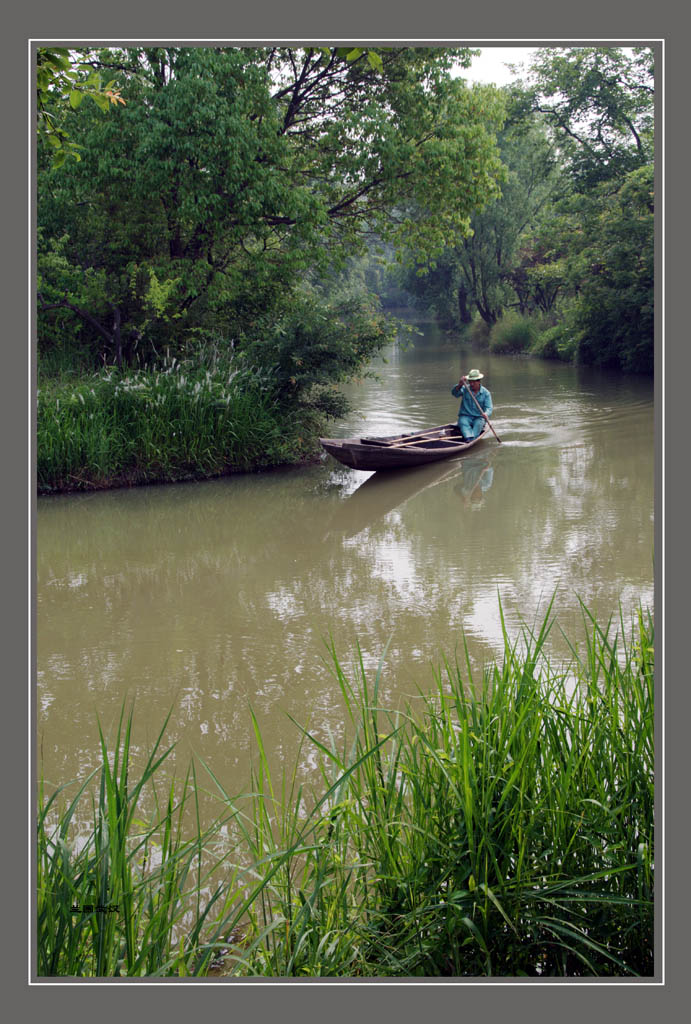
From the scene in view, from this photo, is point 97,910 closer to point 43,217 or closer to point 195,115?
point 195,115

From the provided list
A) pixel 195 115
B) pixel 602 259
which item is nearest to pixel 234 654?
pixel 195 115

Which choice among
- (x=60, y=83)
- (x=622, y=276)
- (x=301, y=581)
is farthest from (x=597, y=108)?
(x=60, y=83)

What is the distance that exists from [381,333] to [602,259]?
32.7 feet

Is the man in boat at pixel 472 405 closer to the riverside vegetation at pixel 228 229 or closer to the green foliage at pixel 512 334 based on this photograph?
the riverside vegetation at pixel 228 229

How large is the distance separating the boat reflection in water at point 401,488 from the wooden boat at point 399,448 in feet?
0.57

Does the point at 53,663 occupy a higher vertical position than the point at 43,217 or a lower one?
lower

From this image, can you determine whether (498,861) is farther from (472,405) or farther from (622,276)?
(622,276)

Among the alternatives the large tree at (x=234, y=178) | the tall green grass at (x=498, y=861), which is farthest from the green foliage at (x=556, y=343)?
the tall green grass at (x=498, y=861)

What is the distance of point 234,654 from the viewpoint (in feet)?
19.0

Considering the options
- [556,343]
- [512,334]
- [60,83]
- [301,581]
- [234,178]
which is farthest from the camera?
[512,334]

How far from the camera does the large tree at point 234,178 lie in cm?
1150

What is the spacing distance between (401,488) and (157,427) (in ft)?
10.2

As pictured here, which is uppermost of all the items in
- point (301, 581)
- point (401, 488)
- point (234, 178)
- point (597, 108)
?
point (597, 108)

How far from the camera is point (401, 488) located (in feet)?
36.6
